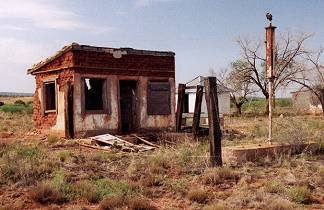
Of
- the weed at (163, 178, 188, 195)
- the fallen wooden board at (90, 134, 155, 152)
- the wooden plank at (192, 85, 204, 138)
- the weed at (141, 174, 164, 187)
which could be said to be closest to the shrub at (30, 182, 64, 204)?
the weed at (141, 174, 164, 187)

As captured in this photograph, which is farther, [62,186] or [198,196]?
[62,186]

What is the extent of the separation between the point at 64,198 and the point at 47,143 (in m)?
8.16

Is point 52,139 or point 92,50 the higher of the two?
point 92,50

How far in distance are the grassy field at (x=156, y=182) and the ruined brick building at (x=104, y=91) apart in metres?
4.39

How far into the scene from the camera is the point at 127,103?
1831cm

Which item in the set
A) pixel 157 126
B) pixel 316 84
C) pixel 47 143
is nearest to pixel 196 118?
pixel 157 126

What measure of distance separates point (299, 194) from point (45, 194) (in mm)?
4454

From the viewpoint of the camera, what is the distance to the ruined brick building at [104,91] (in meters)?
16.2

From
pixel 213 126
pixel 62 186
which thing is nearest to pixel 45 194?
pixel 62 186

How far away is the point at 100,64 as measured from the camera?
656 inches

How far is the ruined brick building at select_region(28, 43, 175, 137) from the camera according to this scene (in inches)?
636

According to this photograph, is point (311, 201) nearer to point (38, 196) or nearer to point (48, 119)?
point (38, 196)

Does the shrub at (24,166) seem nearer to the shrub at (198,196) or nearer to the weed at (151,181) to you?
the weed at (151,181)

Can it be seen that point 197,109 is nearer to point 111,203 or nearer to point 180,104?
point 180,104
